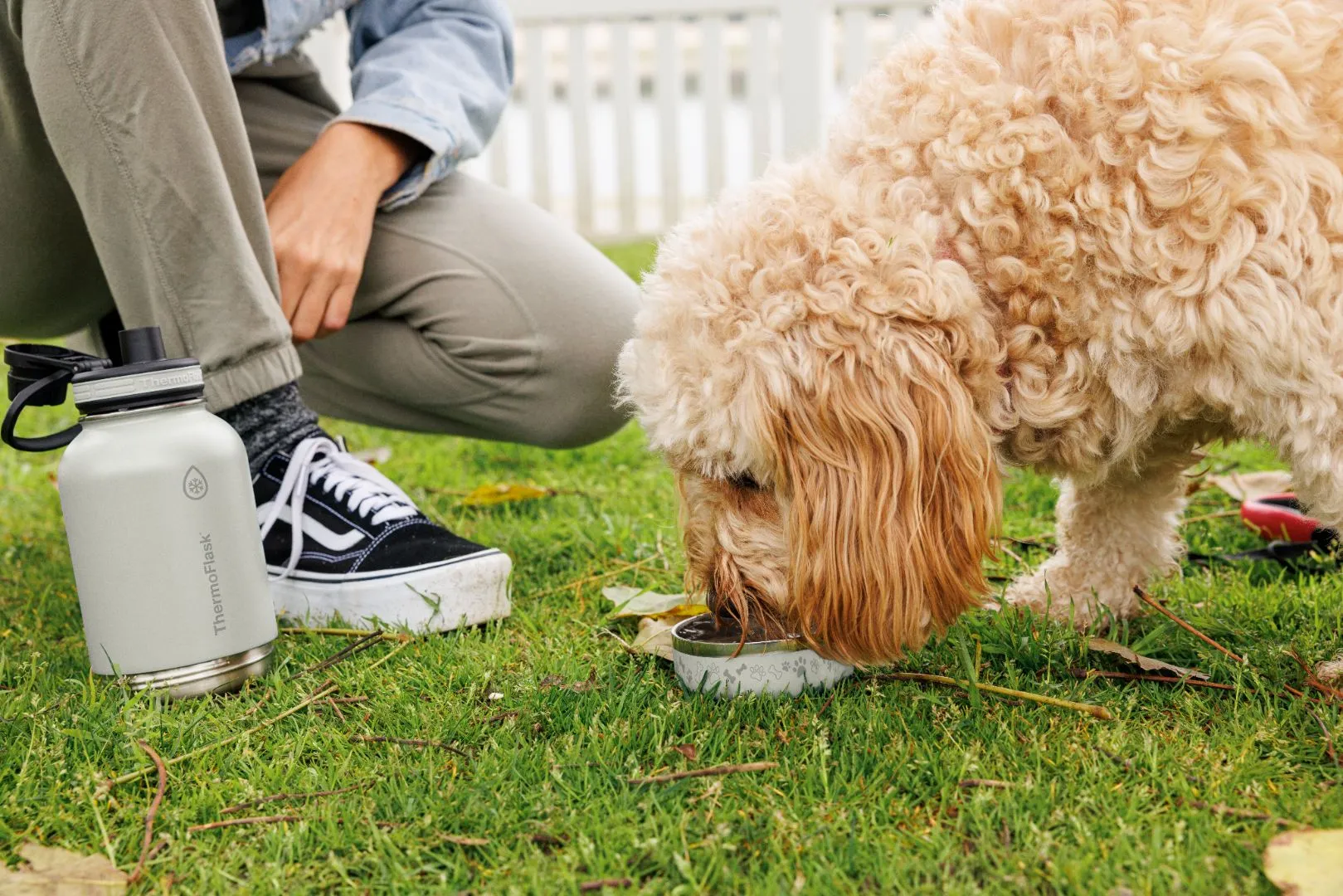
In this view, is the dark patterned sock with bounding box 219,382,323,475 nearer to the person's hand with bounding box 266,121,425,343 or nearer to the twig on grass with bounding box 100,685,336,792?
the person's hand with bounding box 266,121,425,343

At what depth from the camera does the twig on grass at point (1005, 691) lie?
180 cm

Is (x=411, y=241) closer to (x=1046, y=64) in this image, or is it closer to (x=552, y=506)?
(x=552, y=506)

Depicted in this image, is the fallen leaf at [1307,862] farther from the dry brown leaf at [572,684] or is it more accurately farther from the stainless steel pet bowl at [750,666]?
the dry brown leaf at [572,684]

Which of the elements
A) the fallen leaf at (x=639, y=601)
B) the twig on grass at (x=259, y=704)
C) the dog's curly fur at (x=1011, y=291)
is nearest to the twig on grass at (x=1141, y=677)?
the dog's curly fur at (x=1011, y=291)

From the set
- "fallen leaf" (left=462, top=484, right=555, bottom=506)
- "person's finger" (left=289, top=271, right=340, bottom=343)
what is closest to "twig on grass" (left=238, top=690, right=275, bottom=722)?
"person's finger" (left=289, top=271, right=340, bottom=343)

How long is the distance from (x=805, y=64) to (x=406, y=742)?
30.1ft

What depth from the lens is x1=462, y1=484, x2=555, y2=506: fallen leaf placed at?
324cm

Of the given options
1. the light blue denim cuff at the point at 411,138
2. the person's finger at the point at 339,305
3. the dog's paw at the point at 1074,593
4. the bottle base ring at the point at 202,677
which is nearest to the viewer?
the bottle base ring at the point at 202,677

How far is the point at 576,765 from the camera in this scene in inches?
67.3

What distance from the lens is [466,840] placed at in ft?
5.05

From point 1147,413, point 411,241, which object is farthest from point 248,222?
point 1147,413

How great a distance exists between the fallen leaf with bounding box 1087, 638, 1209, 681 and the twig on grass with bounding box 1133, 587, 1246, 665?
71 mm

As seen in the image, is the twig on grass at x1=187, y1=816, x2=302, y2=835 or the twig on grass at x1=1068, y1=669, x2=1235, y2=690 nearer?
the twig on grass at x1=187, y1=816, x2=302, y2=835

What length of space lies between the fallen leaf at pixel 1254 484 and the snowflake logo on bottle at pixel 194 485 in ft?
8.20
